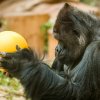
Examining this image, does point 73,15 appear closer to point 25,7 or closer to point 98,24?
point 98,24

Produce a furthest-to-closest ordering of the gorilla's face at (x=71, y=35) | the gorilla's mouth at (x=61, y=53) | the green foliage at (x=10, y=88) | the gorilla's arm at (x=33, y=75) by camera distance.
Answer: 1. the green foliage at (x=10, y=88)
2. the gorilla's mouth at (x=61, y=53)
3. the gorilla's face at (x=71, y=35)
4. the gorilla's arm at (x=33, y=75)

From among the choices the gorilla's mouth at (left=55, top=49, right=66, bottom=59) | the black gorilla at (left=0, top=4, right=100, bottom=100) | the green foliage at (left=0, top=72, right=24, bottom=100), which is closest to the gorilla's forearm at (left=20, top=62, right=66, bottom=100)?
the black gorilla at (left=0, top=4, right=100, bottom=100)

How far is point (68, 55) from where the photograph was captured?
642cm

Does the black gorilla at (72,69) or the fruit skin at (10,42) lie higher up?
the fruit skin at (10,42)

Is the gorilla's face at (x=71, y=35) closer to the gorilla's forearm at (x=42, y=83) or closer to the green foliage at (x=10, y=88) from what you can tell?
the gorilla's forearm at (x=42, y=83)

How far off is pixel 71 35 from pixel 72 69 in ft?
1.54

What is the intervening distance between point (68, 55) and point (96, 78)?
2.01ft

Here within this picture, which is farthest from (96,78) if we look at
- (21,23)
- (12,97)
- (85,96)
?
(21,23)

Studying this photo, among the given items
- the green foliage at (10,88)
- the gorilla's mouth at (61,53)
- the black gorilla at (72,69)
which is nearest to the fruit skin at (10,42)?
the black gorilla at (72,69)

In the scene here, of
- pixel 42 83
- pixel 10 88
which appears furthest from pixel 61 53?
pixel 10 88

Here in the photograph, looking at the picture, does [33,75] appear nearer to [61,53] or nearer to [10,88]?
[61,53]

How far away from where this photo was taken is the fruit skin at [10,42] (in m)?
5.95

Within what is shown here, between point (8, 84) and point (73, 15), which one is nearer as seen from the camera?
point (73, 15)

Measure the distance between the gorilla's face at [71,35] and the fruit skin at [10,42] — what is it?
59 cm
